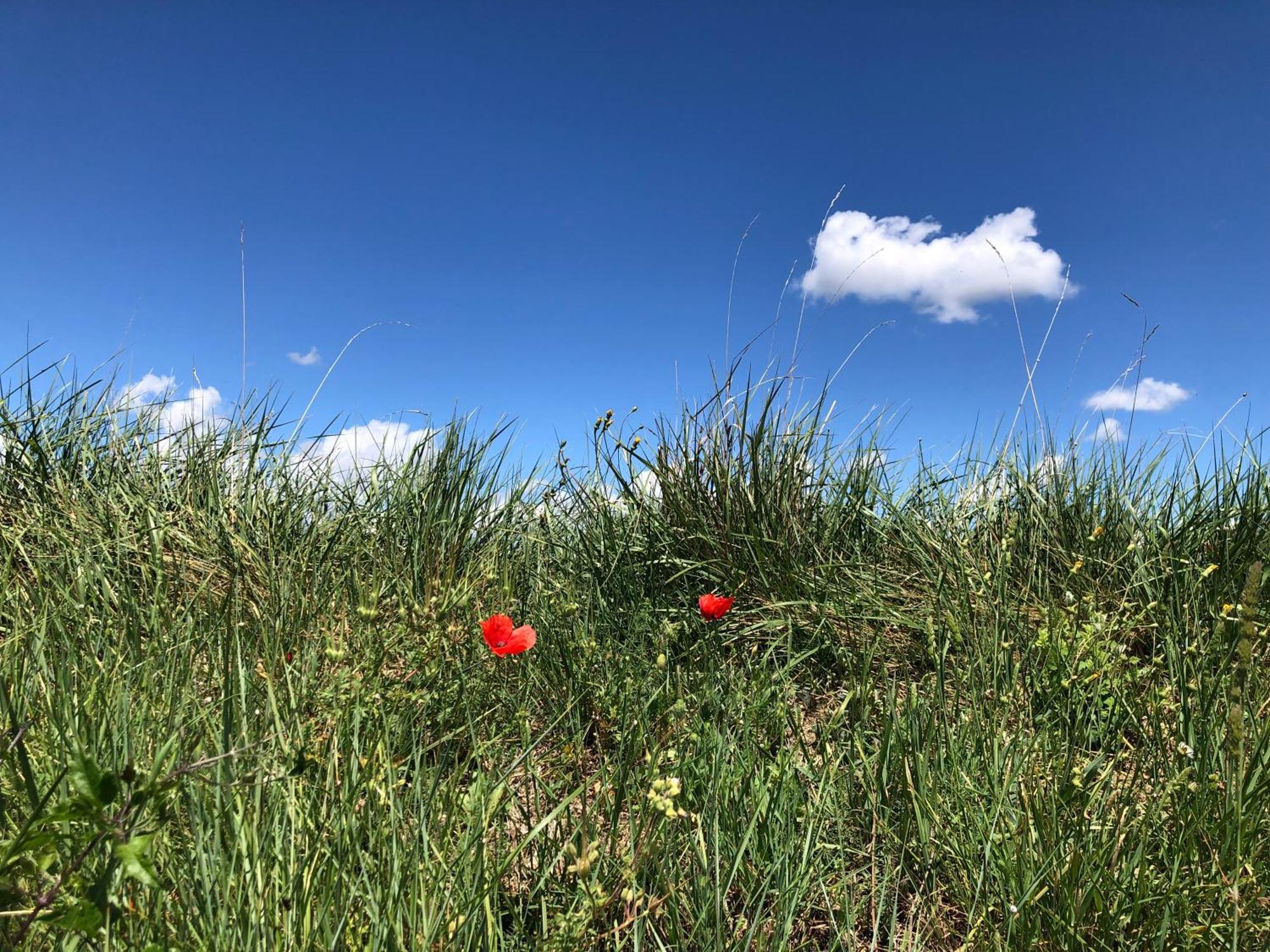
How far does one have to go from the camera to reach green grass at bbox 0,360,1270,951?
107 cm

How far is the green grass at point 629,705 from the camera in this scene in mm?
1072

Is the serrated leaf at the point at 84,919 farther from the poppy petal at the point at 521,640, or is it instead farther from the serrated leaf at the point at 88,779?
the poppy petal at the point at 521,640

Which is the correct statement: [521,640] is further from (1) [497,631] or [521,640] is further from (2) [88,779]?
(2) [88,779]

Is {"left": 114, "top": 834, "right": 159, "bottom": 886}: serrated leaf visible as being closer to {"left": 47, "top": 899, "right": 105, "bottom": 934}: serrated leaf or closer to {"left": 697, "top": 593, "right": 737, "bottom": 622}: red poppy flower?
{"left": 47, "top": 899, "right": 105, "bottom": 934}: serrated leaf

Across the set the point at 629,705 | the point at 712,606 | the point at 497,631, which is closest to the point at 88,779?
the point at 497,631

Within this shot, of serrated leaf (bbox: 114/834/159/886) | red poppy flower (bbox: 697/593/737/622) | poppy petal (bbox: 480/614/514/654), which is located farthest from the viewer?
red poppy flower (bbox: 697/593/737/622)

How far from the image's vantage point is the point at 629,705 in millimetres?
1756

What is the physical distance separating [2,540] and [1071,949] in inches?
111

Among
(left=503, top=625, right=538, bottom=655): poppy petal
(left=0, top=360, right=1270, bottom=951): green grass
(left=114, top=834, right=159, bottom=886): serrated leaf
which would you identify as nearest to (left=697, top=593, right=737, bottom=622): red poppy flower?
(left=0, top=360, right=1270, bottom=951): green grass

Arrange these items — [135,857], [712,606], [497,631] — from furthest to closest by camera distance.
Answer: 1. [712,606]
2. [497,631]
3. [135,857]

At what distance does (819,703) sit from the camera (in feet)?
6.86

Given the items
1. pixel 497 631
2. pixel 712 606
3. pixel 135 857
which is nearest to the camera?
pixel 135 857

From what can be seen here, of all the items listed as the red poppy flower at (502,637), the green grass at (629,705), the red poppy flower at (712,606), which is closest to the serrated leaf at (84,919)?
the green grass at (629,705)

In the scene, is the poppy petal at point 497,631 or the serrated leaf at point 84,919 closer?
the serrated leaf at point 84,919
